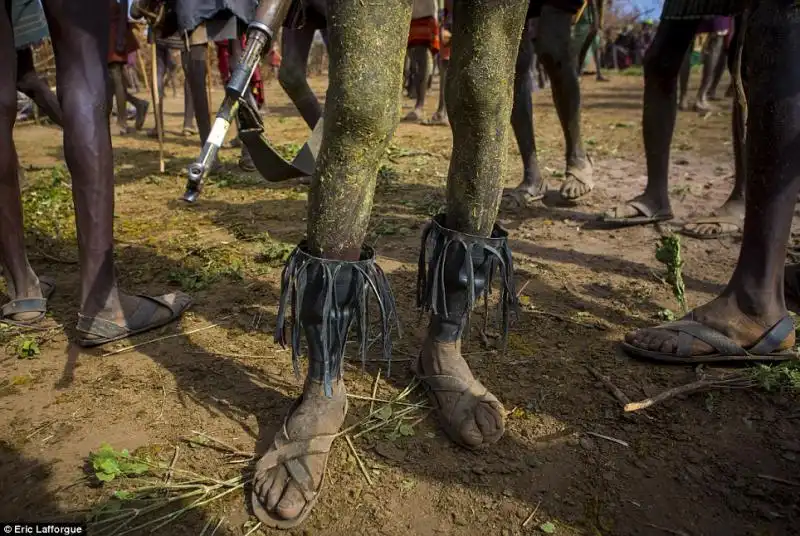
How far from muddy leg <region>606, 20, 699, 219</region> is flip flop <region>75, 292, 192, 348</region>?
2311 mm

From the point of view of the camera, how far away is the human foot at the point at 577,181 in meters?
3.54

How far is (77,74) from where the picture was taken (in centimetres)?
182

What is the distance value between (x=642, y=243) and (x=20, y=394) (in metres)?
2.75

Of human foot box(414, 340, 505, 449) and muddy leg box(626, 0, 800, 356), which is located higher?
muddy leg box(626, 0, 800, 356)

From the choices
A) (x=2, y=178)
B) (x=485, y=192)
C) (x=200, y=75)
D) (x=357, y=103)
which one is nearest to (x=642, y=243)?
(x=485, y=192)

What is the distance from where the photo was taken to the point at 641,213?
123 inches

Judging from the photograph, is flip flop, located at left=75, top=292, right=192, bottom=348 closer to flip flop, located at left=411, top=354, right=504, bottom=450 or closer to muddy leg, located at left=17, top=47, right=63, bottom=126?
flip flop, located at left=411, top=354, right=504, bottom=450

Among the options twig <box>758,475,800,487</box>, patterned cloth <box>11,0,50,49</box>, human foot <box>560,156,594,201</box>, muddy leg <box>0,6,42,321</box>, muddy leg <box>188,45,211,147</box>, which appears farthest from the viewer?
muddy leg <box>188,45,211,147</box>

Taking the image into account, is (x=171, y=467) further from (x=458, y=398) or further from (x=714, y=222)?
(x=714, y=222)

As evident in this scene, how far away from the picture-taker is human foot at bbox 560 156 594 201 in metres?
3.54

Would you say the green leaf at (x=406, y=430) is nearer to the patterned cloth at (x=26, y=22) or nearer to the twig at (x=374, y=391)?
the twig at (x=374, y=391)

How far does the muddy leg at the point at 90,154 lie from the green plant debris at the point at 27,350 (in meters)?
0.15

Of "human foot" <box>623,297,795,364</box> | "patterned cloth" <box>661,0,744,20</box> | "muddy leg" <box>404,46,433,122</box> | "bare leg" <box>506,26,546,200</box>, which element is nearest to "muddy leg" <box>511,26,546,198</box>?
"bare leg" <box>506,26,546,200</box>

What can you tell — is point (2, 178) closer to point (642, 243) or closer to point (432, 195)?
point (432, 195)
